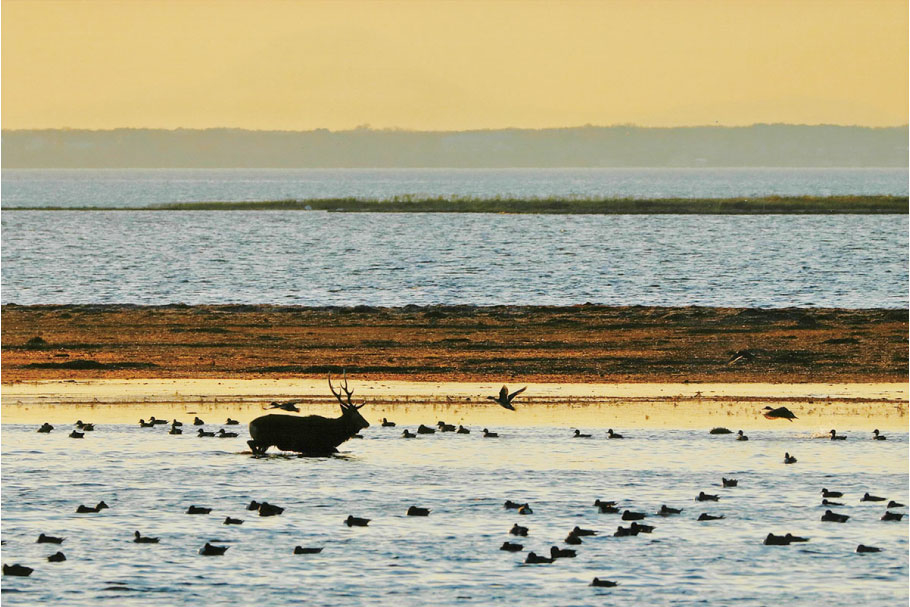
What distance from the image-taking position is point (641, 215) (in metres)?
170

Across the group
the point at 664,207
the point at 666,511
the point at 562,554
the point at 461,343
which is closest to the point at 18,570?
the point at 562,554

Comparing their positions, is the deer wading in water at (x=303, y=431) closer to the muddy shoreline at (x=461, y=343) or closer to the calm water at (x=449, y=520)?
the calm water at (x=449, y=520)

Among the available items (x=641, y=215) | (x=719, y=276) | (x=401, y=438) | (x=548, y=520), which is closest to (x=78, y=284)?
(x=719, y=276)

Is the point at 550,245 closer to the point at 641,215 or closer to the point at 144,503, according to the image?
the point at 641,215

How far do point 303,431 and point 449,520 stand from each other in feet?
17.1

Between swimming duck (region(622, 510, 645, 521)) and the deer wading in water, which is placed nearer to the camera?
swimming duck (region(622, 510, 645, 521))

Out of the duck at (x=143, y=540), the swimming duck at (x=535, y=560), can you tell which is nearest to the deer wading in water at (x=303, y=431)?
the duck at (x=143, y=540)

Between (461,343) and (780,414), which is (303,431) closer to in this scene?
(780,414)

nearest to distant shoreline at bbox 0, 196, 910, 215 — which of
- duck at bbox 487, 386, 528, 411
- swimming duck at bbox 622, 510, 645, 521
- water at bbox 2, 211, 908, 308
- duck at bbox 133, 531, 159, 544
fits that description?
water at bbox 2, 211, 908, 308

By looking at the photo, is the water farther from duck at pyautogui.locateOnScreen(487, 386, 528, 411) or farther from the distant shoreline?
duck at pyautogui.locateOnScreen(487, 386, 528, 411)

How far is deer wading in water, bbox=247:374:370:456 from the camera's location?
24.2 metres

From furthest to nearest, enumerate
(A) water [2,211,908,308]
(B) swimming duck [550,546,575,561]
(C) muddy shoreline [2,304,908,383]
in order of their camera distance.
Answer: (A) water [2,211,908,308] < (C) muddy shoreline [2,304,908,383] < (B) swimming duck [550,546,575,561]

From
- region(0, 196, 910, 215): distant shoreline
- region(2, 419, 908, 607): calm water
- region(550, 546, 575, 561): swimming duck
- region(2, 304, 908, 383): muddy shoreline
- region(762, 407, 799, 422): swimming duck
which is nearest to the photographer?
region(2, 419, 908, 607): calm water

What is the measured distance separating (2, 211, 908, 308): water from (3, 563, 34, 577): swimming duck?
46450 millimetres
